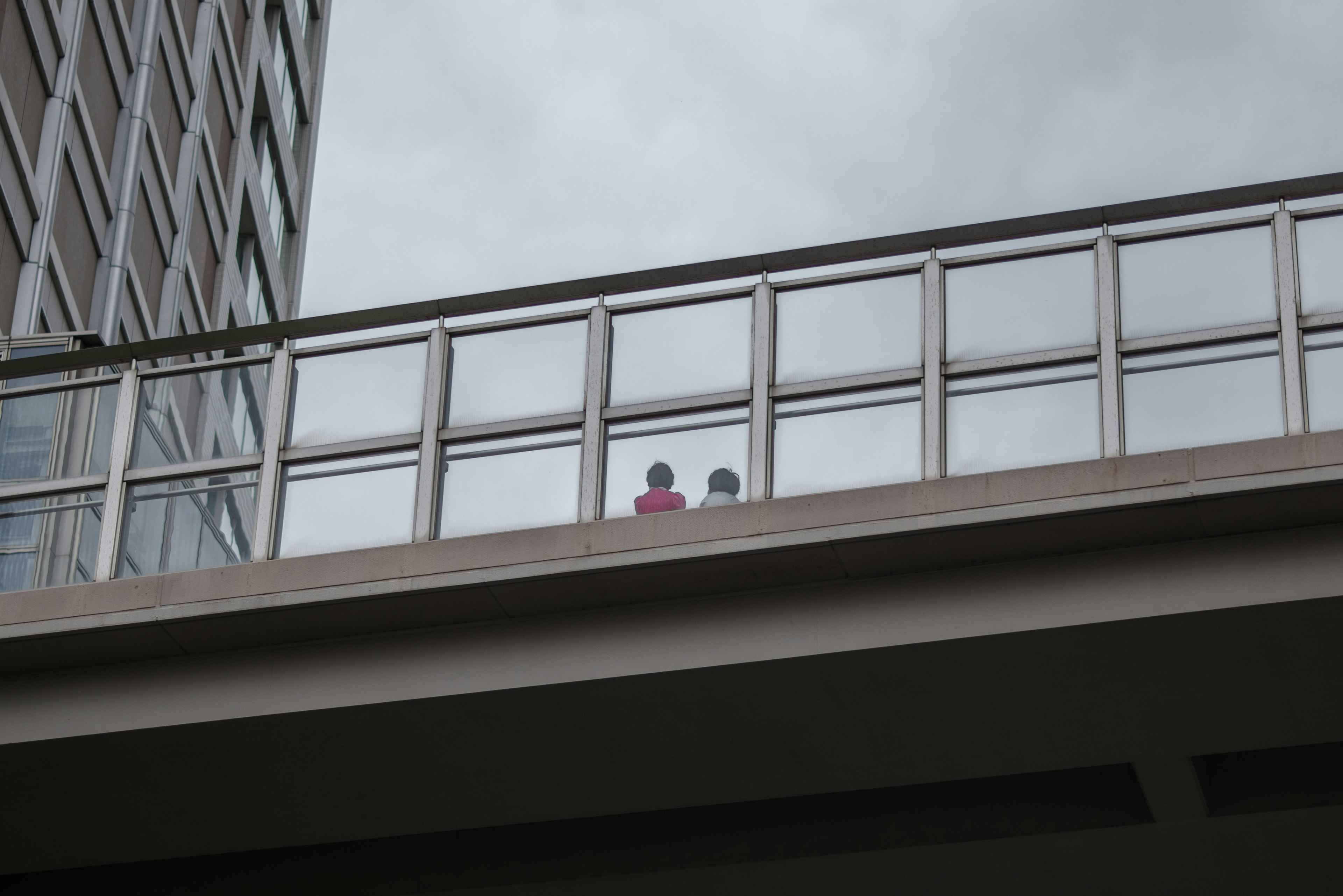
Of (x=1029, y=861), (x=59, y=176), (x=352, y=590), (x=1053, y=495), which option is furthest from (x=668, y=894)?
(x=59, y=176)

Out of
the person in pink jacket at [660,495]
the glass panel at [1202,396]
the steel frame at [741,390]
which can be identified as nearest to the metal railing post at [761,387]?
the steel frame at [741,390]

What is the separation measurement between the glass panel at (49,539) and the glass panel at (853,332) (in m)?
4.99

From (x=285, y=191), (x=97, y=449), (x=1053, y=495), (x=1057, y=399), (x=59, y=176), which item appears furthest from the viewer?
(x=285, y=191)

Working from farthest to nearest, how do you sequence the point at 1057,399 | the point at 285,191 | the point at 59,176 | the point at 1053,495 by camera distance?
the point at 285,191
the point at 59,176
the point at 1057,399
the point at 1053,495

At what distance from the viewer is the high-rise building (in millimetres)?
25438

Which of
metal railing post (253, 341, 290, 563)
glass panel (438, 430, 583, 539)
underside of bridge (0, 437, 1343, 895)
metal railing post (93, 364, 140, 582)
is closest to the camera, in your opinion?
underside of bridge (0, 437, 1343, 895)

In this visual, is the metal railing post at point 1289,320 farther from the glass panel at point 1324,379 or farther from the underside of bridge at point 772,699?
the underside of bridge at point 772,699

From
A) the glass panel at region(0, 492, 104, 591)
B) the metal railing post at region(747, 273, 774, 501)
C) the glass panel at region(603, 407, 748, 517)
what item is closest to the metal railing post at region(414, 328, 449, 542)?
the glass panel at region(603, 407, 748, 517)

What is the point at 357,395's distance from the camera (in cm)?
1278

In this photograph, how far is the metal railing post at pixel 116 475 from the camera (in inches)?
498

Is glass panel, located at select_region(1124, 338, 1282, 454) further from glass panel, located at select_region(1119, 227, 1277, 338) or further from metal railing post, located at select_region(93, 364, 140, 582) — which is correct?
metal railing post, located at select_region(93, 364, 140, 582)

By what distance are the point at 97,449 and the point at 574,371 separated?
362cm

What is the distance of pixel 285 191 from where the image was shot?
44062mm

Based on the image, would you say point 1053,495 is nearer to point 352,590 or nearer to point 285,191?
point 352,590
